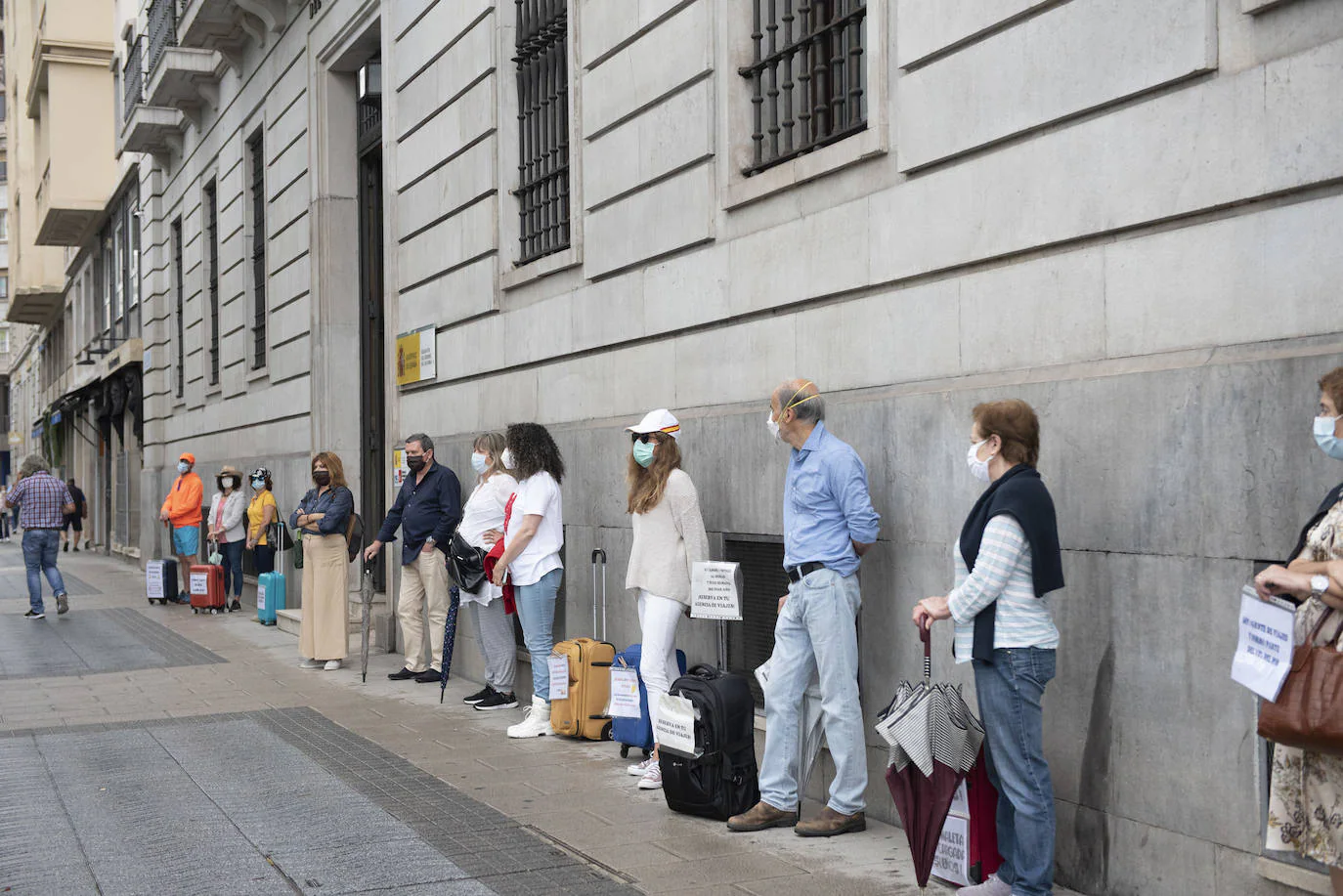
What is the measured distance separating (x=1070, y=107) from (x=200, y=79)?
19.1m

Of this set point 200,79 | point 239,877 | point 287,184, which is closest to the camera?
point 239,877

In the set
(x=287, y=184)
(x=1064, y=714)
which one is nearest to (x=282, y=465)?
(x=287, y=184)

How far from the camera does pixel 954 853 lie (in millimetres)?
5504

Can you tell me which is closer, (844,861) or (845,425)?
(844,861)

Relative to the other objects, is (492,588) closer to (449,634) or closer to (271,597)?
(449,634)

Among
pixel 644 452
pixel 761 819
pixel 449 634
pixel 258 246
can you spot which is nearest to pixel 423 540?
pixel 449 634

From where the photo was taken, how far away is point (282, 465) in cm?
1778

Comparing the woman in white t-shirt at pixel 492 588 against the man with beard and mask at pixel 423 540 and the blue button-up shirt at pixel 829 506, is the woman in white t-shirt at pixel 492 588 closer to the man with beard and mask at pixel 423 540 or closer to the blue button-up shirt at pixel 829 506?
the man with beard and mask at pixel 423 540

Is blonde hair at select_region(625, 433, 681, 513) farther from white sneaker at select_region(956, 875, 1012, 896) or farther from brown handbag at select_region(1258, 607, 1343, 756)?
brown handbag at select_region(1258, 607, 1343, 756)

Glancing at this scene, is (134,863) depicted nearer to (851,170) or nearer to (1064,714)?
(1064,714)

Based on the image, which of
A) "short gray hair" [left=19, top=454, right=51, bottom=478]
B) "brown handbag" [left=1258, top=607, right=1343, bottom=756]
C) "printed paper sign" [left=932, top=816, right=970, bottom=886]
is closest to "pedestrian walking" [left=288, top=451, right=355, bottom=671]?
"short gray hair" [left=19, top=454, right=51, bottom=478]

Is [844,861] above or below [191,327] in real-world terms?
below

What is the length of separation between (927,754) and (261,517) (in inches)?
546

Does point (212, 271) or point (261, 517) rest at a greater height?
point (212, 271)
